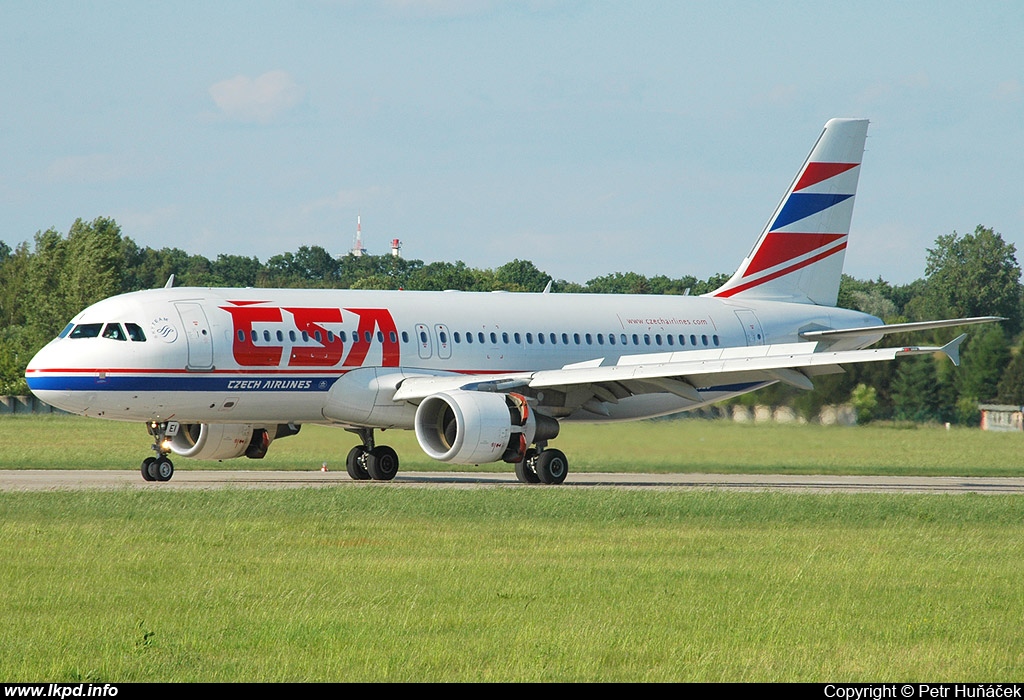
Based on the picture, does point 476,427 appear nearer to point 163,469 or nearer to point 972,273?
point 163,469

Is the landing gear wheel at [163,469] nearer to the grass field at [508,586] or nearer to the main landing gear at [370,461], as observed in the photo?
the grass field at [508,586]

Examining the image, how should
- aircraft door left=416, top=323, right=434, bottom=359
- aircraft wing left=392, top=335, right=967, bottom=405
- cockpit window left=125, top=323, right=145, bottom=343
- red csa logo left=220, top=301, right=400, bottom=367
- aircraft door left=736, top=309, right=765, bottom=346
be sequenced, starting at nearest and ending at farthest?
1. cockpit window left=125, top=323, right=145, bottom=343
2. red csa logo left=220, top=301, right=400, bottom=367
3. aircraft wing left=392, top=335, right=967, bottom=405
4. aircraft door left=416, top=323, right=434, bottom=359
5. aircraft door left=736, top=309, right=765, bottom=346

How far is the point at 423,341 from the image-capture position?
3036 cm

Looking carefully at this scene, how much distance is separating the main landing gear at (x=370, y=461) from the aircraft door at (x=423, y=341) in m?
2.02

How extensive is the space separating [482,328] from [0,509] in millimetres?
12704

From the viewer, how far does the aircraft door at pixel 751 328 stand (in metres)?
35.6

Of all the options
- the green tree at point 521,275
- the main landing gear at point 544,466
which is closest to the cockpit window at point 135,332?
the main landing gear at point 544,466

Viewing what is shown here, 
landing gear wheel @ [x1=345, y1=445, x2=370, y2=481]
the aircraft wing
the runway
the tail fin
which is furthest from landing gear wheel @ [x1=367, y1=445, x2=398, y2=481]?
the tail fin

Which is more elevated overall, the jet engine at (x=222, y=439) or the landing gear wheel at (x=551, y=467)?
the jet engine at (x=222, y=439)

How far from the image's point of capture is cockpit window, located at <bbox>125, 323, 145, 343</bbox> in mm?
27297

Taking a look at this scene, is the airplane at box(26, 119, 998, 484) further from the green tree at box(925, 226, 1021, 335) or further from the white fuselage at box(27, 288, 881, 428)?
the green tree at box(925, 226, 1021, 335)

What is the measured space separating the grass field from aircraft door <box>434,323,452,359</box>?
4.96m

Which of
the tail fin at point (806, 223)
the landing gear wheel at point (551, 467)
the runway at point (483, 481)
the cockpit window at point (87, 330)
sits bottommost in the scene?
the runway at point (483, 481)
